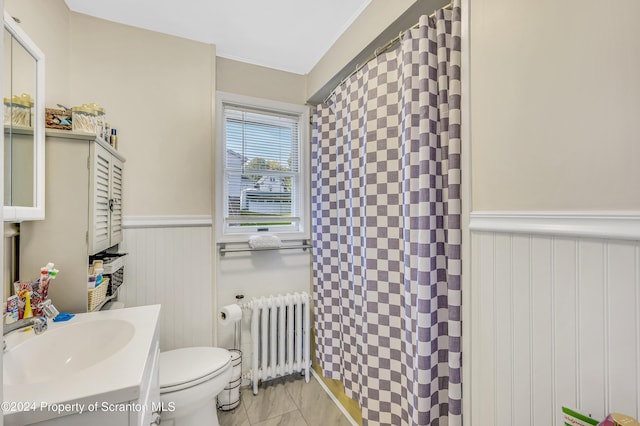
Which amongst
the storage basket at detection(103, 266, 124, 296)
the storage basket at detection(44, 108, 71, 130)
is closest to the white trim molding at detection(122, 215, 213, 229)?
the storage basket at detection(103, 266, 124, 296)

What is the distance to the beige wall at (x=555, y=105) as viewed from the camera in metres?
0.70

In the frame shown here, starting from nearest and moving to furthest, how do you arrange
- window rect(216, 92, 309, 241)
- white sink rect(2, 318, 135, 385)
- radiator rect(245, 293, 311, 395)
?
white sink rect(2, 318, 135, 385)
radiator rect(245, 293, 311, 395)
window rect(216, 92, 309, 241)

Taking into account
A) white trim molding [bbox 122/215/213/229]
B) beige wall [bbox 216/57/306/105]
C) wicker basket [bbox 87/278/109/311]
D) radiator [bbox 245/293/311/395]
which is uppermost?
beige wall [bbox 216/57/306/105]

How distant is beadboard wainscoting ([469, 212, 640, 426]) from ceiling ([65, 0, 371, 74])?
148cm

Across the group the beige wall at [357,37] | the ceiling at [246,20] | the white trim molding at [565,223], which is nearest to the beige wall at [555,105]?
the white trim molding at [565,223]

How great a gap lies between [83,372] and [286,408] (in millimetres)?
1451

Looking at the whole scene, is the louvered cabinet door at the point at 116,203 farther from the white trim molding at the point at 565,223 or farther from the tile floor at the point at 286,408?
the white trim molding at the point at 565,223

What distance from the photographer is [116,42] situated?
1772 mm

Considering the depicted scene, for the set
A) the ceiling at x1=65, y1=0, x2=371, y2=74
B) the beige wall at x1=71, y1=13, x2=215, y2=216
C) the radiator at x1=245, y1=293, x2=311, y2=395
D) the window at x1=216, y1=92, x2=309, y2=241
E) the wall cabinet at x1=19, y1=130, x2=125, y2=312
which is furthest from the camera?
the window at x1=216, y1=92, x2=309, y2=241

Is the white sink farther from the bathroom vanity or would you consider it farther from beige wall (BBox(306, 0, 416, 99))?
beige wall (BBox(306, 0, 416, 99))

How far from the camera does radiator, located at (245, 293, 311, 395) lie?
201 cm

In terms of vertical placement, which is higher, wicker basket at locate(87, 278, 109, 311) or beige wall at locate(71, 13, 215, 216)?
beige wall at locate(71, 13, 215, 216)

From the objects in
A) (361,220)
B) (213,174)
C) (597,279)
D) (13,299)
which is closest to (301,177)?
(213,174)

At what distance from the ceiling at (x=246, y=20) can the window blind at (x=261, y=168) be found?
45cm
